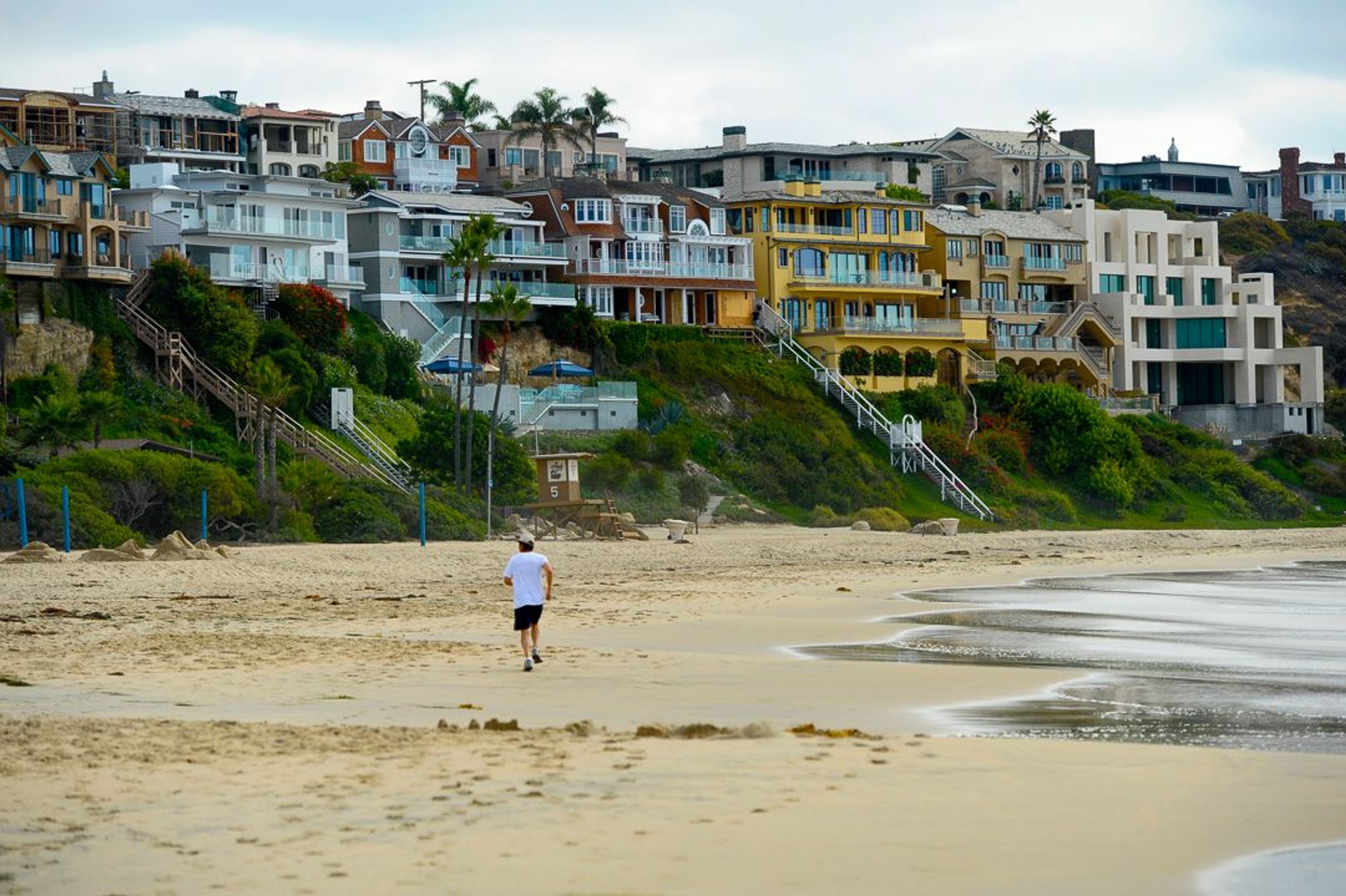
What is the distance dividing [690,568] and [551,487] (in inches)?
328

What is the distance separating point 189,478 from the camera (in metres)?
43.4

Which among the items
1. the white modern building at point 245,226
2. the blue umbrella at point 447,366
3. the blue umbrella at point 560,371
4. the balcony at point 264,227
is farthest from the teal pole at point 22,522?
the blue umbrella at point 560,371

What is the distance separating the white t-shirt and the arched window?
60.3 metres

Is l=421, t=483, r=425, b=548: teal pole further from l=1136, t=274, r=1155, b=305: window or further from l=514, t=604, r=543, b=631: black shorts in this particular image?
l=1136, t=274, r=1155, b=305: window

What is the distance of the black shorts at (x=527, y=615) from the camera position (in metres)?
20.7

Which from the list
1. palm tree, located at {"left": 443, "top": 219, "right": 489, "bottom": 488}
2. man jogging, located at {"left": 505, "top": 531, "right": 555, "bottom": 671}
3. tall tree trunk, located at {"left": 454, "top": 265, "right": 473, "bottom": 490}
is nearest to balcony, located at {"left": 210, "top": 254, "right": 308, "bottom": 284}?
palm tree, located at {"left": 443, "top": 219, "right": 489, "bottom": 488}

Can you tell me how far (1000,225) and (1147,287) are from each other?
8189 mm

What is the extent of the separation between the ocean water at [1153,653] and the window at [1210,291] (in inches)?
2085

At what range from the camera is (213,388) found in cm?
5503

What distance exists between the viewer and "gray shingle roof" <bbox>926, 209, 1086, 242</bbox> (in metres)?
87.7

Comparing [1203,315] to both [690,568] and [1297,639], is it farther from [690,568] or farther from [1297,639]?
[1297,639]

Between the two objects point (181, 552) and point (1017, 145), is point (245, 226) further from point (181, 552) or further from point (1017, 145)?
point (1017, 145)

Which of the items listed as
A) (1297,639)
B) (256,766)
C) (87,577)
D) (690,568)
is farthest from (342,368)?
(256,766)

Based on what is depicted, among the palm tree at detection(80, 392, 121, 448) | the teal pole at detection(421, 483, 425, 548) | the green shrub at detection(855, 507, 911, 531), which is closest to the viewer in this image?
the teal pole at detection(421, 483, 425, 548)
